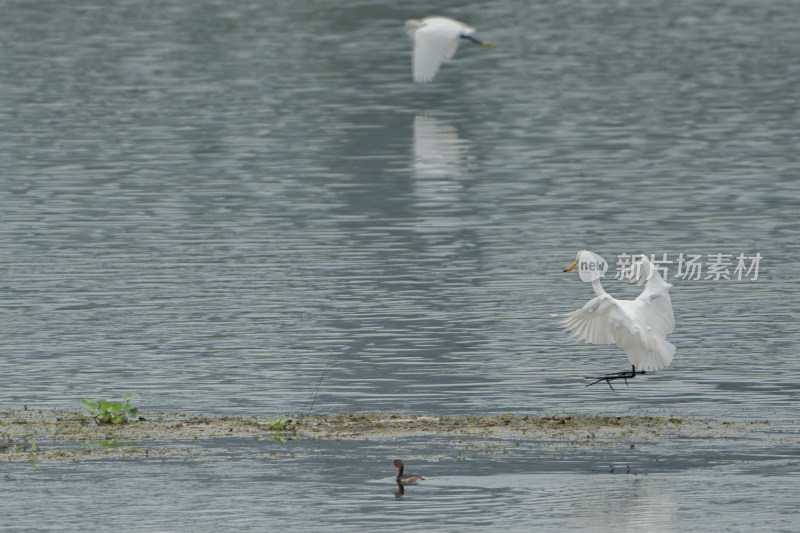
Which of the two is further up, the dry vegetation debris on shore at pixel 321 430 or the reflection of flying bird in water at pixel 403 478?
the reflection of flying bird in water at pixel 403 478

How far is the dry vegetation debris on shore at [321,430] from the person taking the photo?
13539mm

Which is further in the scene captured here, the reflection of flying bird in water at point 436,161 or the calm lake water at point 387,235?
the reflection of flying bird in water at point 436,161

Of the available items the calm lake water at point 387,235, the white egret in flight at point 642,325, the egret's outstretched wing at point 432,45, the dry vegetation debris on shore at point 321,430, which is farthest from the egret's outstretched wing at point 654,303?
the egret's outstretched wing at point 432,45

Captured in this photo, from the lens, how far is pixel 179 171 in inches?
1203

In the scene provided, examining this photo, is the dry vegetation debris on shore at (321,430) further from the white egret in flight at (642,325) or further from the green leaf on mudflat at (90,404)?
the white egret in flight at (642,325)

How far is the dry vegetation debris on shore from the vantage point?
13.5m

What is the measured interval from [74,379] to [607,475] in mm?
5750

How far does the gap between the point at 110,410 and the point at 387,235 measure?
34.8ft

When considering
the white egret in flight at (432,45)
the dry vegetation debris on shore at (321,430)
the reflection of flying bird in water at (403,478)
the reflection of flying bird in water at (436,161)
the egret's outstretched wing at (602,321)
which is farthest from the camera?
the white egret in flight at (432,45)

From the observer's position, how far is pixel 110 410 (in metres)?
14.2

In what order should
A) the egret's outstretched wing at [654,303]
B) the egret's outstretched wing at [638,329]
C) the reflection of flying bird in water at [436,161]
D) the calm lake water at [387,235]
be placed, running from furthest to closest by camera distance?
the reflection of flying bird in water at [436,161]
the calm lake water at [387,235]
the egret's outstretched wing at [654,303]
the egret's outstretched wing at [638,329]

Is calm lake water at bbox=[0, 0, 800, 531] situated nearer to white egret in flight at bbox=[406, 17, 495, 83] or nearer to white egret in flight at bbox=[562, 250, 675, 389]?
white egret in flight at bbox=[562, 250, 675, 389]

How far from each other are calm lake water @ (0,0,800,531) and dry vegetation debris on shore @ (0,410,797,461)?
47cm

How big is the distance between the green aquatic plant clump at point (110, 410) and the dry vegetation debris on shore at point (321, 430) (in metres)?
0.08
